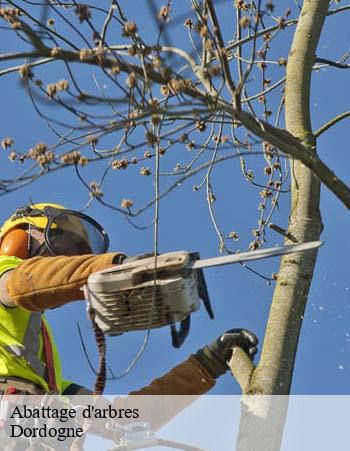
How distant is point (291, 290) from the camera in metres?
4.63

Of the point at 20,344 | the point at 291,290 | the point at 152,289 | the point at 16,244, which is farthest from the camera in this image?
the point at 16,244

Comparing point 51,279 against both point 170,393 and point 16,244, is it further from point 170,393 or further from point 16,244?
point 170,393

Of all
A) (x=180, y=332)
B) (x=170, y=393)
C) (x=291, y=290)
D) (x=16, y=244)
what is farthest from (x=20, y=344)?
(x=291, y=290)

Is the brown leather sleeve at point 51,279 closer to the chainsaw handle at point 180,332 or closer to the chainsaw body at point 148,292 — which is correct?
the chainsaw body at point 148,292

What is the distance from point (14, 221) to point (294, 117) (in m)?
1.73

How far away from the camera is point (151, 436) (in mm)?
4980

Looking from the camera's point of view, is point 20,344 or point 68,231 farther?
point 68,231

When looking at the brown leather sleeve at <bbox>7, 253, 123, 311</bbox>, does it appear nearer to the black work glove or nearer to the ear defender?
the ear defender

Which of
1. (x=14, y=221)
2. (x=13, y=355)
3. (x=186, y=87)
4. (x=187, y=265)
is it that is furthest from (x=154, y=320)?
(x=14, y=221)

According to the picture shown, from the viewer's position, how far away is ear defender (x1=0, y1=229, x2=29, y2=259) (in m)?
5.41

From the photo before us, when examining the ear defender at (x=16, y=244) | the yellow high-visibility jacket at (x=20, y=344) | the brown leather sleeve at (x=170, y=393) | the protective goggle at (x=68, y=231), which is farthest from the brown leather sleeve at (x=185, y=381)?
the ear defender at (x=16, y=244)

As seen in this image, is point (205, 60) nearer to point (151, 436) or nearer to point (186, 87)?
point (186, 87)

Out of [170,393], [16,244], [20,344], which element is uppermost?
[16,244]

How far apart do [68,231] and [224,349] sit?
1143 millimetres
